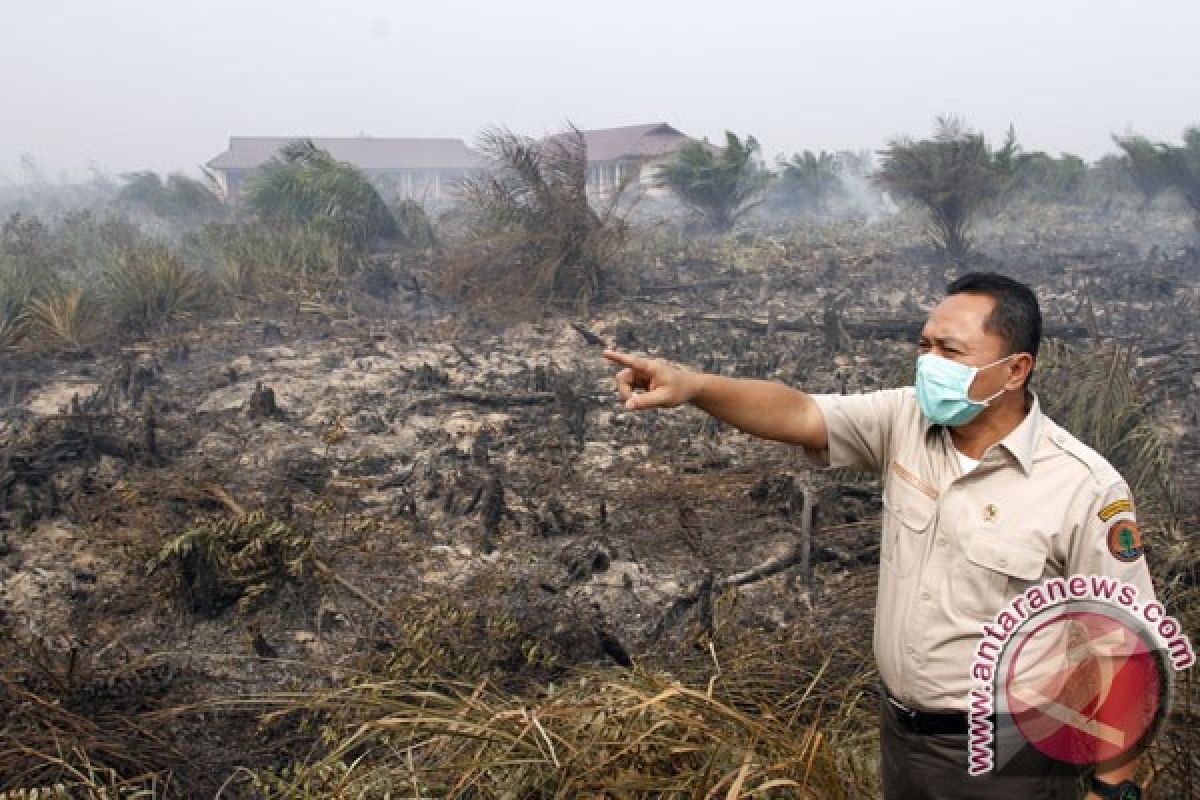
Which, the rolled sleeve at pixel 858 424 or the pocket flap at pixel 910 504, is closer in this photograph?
the pocket flap at pixel 910 504

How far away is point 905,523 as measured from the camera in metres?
1.75

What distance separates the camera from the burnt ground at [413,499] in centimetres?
357

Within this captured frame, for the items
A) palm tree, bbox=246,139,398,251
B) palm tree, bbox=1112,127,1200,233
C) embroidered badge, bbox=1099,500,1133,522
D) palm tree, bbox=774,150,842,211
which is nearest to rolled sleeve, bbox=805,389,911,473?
embroidered badge, bbox=1099,500,1133,522

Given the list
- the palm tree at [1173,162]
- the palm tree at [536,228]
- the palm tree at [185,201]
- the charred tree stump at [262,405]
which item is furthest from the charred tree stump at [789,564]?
the palm tree at [185,201]

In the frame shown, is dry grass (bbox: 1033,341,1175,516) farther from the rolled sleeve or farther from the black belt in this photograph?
the black belt

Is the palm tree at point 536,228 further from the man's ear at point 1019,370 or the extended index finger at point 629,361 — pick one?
the man's ear at point 1019,370

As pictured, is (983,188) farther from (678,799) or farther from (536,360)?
(678,799)

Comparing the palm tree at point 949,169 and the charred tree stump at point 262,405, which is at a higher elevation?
the palm tree at point 949,169

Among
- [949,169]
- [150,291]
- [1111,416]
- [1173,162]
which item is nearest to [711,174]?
[949,169]

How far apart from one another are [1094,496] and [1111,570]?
129 mm

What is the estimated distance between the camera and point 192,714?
10.0 ft

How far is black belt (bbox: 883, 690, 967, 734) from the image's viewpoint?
5.38ft

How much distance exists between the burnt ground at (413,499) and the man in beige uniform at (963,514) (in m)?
1.06

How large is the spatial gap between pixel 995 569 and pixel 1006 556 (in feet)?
0.10
